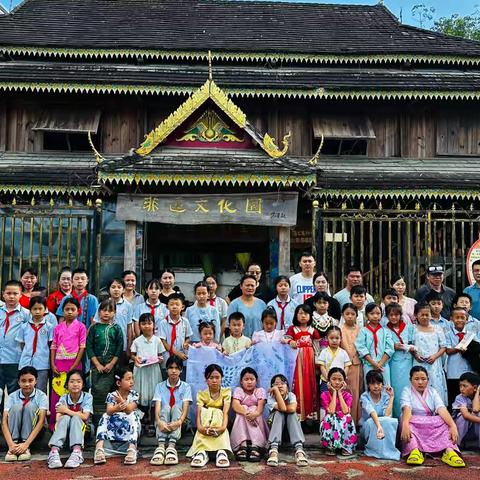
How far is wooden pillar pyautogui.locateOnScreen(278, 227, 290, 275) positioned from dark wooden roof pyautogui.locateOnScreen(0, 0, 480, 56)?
619 cm

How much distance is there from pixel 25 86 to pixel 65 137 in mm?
1318

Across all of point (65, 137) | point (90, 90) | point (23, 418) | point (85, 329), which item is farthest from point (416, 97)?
point (23, 418)

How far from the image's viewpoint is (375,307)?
6129 millimetres

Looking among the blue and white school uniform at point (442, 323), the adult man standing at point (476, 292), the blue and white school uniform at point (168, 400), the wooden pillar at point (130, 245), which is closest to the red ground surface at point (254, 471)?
the blue and white school uniform at point (168, 400)

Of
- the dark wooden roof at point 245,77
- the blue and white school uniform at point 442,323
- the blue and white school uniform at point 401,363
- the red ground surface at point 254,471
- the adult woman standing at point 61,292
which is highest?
the dark wooden roof at point 245,77

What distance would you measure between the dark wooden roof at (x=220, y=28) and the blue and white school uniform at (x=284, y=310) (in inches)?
320

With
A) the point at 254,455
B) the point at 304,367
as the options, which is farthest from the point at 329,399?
the point at 254,455

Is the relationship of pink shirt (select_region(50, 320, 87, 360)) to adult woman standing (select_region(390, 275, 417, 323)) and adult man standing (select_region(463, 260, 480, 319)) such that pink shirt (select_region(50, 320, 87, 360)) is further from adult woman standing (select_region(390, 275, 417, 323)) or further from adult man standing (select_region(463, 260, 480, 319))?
adult man standing (select_region(463, 260, 480, 319))

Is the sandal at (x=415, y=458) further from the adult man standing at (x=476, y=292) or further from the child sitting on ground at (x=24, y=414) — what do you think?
the child sitting on ground at (x=24, y=414)

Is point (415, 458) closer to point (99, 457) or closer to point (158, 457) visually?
point (158, 457)

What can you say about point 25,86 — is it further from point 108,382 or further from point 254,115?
point 108,382

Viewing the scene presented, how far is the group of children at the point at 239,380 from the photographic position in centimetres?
551

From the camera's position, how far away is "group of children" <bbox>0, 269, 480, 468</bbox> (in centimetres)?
551

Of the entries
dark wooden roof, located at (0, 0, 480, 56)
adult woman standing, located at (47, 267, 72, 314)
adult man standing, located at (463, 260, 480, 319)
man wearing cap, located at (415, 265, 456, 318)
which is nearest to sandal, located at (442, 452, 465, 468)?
man wearing cap, located at (415, 265, 456, 318)
